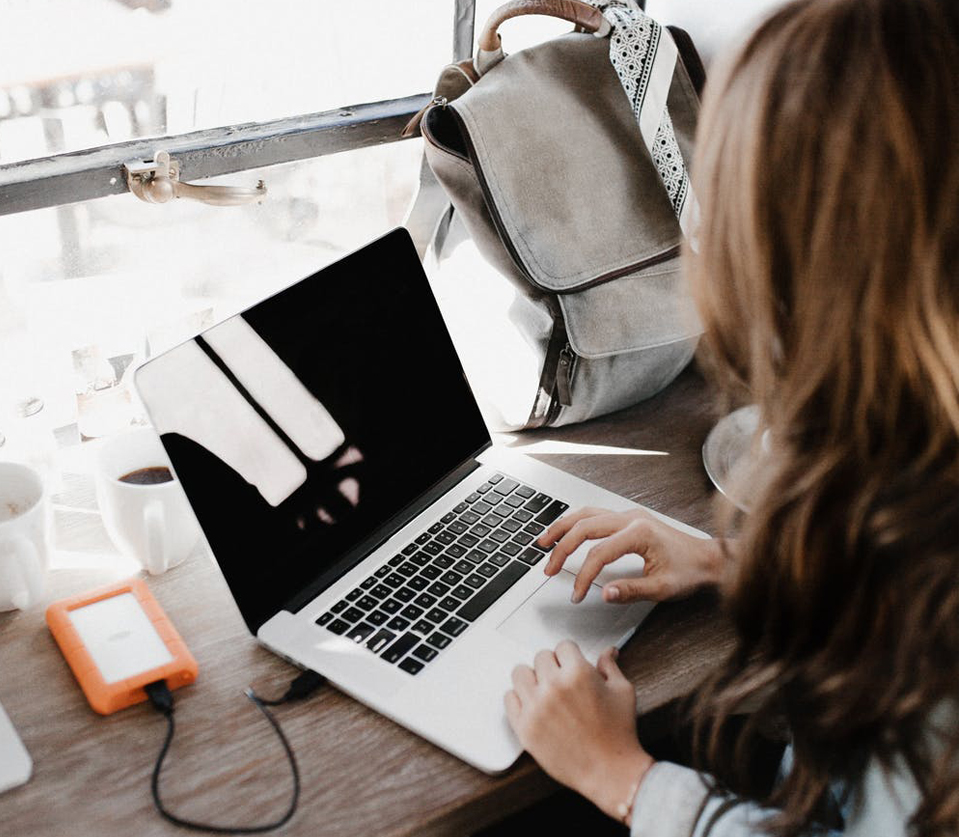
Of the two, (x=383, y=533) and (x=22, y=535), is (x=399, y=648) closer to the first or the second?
(x=383, y=533)

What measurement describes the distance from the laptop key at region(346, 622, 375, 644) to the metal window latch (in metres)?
0.48

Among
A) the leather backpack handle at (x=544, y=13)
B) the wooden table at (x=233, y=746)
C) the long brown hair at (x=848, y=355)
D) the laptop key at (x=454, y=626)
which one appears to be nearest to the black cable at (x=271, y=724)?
the wooden table at (x=233, y=746)

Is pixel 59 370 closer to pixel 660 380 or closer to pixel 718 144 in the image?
pixel 660 380

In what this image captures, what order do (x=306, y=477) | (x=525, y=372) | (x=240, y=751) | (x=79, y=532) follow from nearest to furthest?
(x=240, y=751)
(x=306, y=477)
(x=79, y=532)
(x=525, y=372)

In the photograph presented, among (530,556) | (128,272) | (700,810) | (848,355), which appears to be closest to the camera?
(848,355)

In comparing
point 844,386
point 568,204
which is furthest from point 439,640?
point 568,204

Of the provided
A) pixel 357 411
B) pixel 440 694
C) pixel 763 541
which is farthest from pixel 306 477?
pixel 763 541

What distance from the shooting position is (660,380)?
1142mm

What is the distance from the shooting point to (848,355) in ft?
1.79

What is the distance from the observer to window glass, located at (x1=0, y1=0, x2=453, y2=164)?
977mm

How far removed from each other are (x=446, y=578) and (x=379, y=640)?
0.30 feet

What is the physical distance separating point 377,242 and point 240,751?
480 millimetres

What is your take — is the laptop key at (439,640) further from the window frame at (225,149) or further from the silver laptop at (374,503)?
the window frame at (225,149)

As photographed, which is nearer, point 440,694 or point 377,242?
point 440,694
